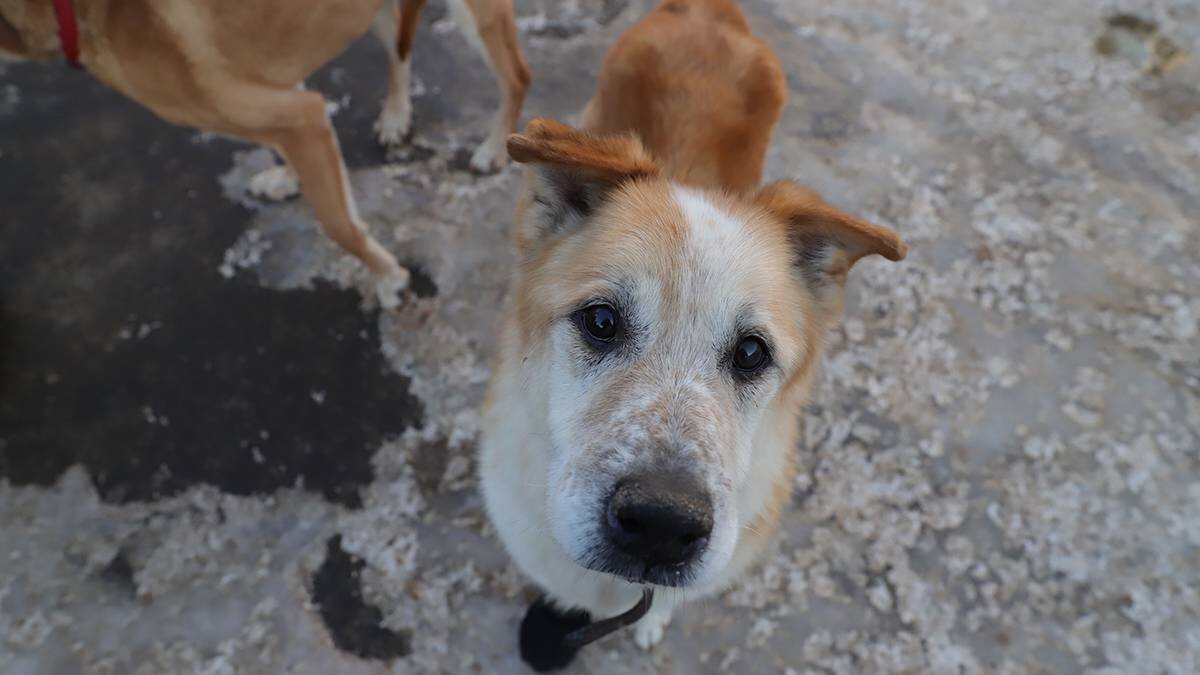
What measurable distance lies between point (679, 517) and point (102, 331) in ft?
8.75

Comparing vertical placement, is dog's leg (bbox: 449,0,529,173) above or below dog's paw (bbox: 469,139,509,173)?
above

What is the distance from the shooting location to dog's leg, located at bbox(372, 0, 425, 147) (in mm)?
3043

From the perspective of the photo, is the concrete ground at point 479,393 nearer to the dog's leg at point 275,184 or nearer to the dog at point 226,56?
the dog's leg at point 275,184

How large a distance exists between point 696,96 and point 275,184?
77.6 inches

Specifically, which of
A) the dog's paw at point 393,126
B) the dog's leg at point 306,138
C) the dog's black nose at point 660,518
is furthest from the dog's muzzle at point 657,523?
the dog's paw at point 393,126

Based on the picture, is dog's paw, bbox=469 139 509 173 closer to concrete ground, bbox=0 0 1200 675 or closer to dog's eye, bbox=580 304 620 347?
concrete ground, bbox=0 0 1200 675

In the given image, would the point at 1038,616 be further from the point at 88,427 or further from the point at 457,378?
the point at 88,427

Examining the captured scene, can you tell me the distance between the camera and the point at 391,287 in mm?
2982

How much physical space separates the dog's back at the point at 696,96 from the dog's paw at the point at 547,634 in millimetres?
1437

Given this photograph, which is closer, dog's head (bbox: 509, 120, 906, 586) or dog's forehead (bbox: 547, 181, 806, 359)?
dog's head (bbox: 509, 120, 906, 586)

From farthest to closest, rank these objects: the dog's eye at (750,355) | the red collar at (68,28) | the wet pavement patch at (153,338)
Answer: the wet pavement patch at (153,338)
the red collar at (68,28)
the dog's eye at (750,355)

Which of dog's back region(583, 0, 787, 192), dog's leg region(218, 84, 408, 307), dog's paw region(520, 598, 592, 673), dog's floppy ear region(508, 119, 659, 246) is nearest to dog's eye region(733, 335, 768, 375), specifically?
dog's floppy ear region(508, 119, 659, 246)

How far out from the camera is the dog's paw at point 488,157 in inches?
134

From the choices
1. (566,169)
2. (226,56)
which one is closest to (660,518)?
(566,169)
